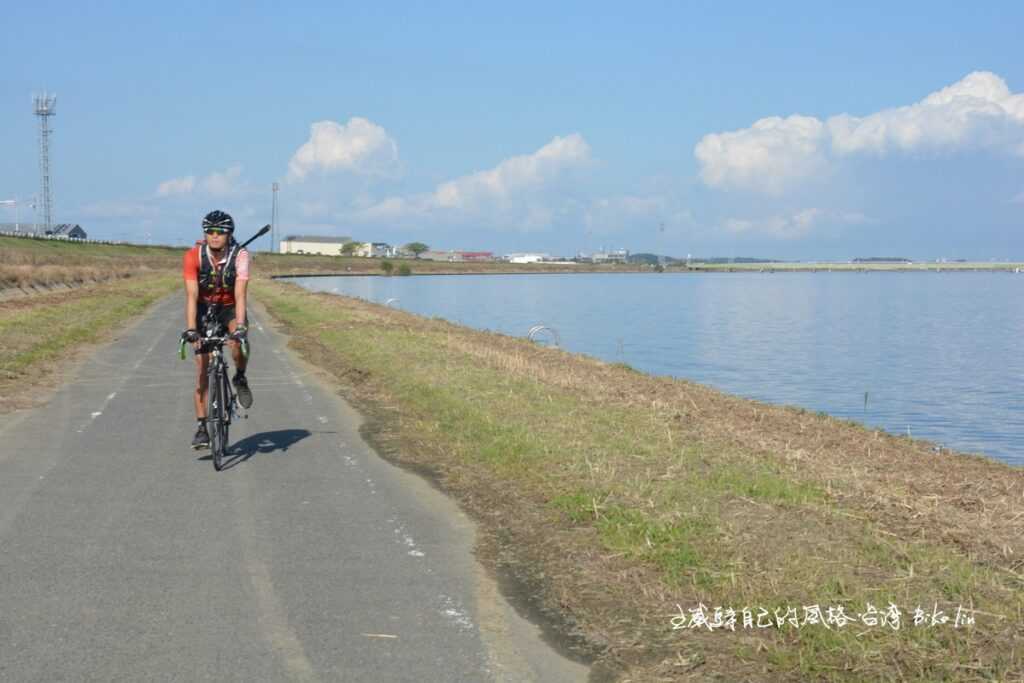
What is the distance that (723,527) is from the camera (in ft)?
Answer: 24.9

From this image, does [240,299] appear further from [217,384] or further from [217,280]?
[217,384]

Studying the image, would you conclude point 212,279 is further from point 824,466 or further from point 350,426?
point 824,466

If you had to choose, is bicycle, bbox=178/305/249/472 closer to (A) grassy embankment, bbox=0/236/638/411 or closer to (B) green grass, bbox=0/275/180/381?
(A) grassy embankment, bbox=0/236/638/411

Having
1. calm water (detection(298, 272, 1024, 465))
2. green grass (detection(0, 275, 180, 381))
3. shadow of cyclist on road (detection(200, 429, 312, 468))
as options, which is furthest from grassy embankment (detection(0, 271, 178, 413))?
calm water (detection(298, 272, 1024, 465))

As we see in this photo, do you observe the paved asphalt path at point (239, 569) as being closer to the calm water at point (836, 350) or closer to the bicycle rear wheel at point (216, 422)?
the bicycle rear wheel at point (216, 422)

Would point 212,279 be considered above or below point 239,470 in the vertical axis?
above

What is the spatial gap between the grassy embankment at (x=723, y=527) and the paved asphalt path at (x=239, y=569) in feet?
1.66

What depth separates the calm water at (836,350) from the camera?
24172mm

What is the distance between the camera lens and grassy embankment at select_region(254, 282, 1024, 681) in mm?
5453

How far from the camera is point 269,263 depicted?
13212cm

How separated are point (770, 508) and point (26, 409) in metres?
10.2

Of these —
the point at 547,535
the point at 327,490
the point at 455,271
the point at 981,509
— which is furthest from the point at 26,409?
the point at 455,271

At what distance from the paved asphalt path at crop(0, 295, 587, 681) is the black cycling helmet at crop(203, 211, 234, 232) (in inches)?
91.2

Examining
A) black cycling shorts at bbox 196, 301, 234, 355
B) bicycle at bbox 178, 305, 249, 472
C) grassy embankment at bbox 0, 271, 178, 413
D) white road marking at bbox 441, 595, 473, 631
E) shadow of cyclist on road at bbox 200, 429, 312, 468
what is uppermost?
black cycling shorts at bbox 196, 301, 234, 355
